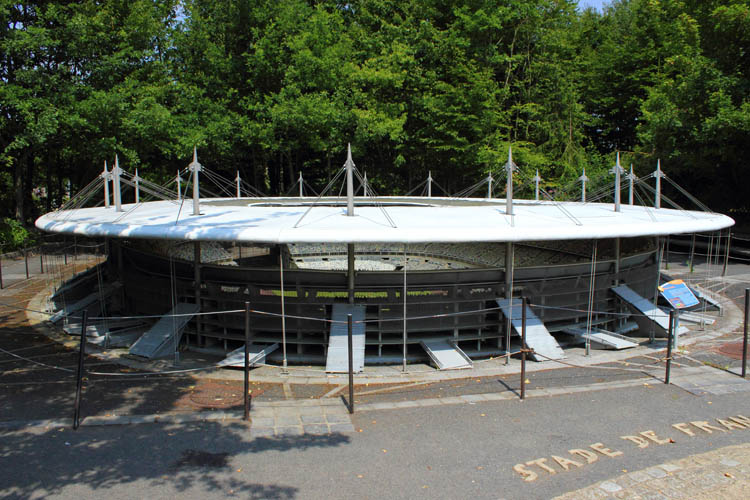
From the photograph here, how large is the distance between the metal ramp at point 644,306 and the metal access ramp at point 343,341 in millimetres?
6245

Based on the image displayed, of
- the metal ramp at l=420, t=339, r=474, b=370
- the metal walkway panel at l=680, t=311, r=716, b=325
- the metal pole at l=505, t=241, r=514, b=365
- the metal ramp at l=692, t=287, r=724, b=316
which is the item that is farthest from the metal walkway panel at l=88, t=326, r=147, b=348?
the metal ramp at l=692, t=287, r=724, b=316

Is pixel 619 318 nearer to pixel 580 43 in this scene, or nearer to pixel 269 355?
pixel 269 355

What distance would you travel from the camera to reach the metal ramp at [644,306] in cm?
1170

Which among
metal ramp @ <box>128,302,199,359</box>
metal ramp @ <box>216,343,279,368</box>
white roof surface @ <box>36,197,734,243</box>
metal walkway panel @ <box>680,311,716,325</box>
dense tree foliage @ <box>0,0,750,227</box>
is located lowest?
metal walkway panel @ <box>680,311,716,325</box>

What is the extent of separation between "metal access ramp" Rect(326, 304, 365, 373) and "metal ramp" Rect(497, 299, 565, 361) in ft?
9.62

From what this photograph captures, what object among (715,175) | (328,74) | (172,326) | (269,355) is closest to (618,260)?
(269,355)

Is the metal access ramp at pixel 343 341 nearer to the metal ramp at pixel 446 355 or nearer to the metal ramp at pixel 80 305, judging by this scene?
the metal ramp at pixel 446 355

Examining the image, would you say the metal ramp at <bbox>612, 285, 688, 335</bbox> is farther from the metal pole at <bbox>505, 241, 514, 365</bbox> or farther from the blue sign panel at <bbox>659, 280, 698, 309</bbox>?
the metal pole at <bbox>505, 241, 514, 365</bbox>

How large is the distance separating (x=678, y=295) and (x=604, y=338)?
1.71 meters

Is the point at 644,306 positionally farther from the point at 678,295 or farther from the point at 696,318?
the point at 696,318

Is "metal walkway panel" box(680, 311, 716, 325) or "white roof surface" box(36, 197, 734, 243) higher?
"white roof surface" box(36, 197, 734, 243)

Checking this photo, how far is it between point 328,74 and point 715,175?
21.4 metres

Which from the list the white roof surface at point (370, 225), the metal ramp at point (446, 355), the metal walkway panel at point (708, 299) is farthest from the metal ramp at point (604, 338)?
the metal walkway panel at point (708, 299)

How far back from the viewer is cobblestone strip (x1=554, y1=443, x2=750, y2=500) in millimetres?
5793
